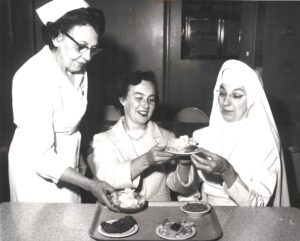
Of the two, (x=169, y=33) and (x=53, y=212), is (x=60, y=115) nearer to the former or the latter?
(x=53, y=212)

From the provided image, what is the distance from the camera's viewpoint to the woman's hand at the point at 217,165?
2172 millimetres

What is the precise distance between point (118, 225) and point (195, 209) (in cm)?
45

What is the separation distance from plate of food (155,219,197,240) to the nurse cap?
137 cm

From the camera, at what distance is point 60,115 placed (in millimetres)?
2195

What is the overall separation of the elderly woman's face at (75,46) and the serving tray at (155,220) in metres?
0.90

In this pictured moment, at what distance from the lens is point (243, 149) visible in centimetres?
243

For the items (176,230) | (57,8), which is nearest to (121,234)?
(176,230)

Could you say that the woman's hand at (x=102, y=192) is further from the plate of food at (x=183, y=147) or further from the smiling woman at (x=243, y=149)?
the smiling woman at (x=243, y=149)

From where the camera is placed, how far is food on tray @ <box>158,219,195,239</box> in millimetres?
1645

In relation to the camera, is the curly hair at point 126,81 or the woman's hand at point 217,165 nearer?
the woman's hand at point 217,165

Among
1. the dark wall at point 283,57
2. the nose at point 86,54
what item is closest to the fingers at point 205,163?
the nose at point 86,54

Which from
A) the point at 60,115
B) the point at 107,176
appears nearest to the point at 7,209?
the point at 60,115

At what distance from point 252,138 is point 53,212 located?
134 cm

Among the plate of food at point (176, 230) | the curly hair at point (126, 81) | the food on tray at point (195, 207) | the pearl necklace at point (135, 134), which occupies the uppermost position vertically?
the curly hair at point (126, 81)
